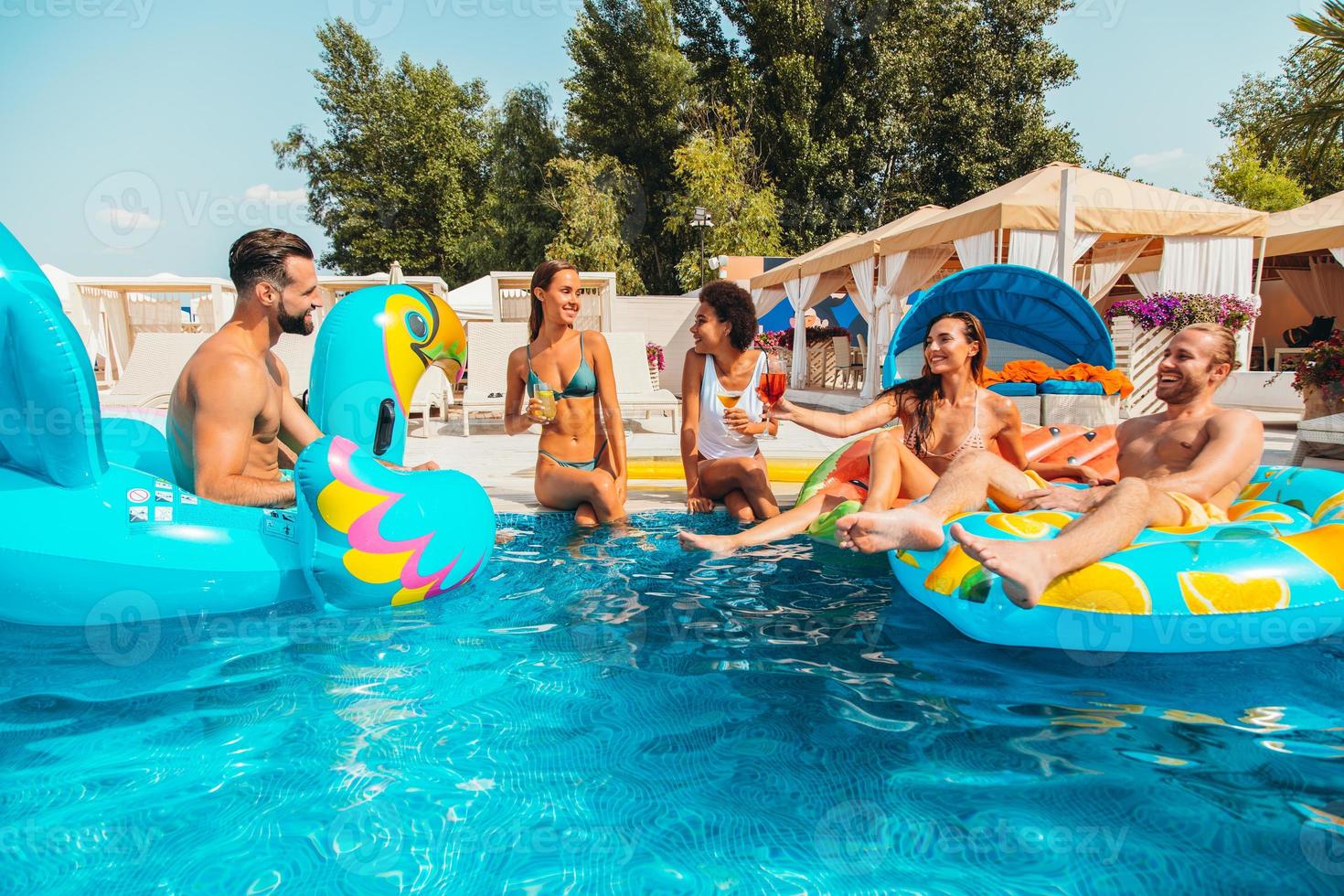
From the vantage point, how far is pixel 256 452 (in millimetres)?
3289

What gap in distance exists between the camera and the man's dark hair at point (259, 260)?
122 inches

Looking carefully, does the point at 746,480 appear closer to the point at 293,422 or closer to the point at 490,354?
the point at 293,422

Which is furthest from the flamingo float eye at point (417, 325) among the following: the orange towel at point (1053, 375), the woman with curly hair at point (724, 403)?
the orange towel at point (1053, 375)

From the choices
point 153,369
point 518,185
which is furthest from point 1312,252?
point 518,185

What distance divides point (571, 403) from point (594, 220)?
20130 mm

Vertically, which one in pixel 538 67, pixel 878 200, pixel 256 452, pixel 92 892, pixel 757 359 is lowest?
pixel 92 892

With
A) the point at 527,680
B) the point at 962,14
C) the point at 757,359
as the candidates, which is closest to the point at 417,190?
the point at 962,14

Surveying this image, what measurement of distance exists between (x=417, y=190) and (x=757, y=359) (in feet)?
90.3

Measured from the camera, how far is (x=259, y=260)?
3.12 m

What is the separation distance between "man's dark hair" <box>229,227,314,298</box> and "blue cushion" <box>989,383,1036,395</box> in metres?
6.04

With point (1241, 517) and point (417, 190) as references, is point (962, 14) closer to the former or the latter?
point (417, 190)

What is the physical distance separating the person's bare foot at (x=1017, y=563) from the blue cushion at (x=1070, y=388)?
543 centimetres

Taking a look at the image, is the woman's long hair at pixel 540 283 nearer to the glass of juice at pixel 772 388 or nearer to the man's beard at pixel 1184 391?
the glass of juice at pixel 772 388

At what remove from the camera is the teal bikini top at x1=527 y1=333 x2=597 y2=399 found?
4.59 m
